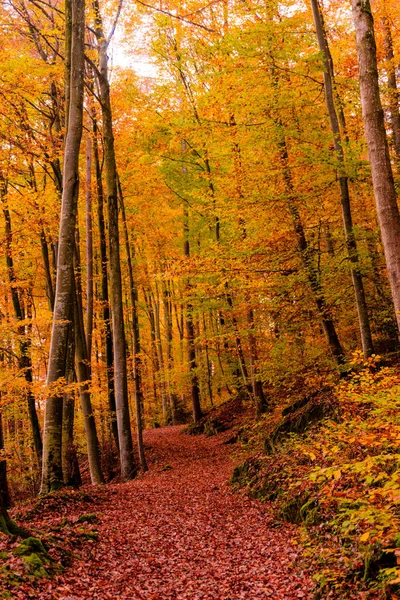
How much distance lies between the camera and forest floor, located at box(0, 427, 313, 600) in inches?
214

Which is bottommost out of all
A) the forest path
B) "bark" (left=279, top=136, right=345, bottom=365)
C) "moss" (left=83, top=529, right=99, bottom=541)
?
the forest path

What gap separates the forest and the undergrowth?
44 millimetres

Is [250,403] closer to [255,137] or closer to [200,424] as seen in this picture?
→ [200,424]

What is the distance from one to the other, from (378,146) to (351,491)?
4.65 m

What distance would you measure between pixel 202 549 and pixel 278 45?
1076 cm

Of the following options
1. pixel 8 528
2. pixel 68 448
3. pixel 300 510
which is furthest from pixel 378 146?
pixel 68 448

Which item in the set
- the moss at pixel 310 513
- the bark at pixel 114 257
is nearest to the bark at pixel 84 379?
the bark at pixel 114 257

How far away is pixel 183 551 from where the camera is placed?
7.29 metres

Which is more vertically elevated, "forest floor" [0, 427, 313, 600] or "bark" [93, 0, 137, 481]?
"bark" [93, 0, 137, 481]

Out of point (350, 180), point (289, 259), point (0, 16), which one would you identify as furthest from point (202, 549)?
point (0, 16)

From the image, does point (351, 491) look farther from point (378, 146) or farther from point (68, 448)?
point (68, 448)

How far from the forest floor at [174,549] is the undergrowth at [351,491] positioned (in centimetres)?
39

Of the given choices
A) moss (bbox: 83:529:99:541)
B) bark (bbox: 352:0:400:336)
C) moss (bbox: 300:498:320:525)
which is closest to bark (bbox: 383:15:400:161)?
bark (bbox: 352:0:400:336)

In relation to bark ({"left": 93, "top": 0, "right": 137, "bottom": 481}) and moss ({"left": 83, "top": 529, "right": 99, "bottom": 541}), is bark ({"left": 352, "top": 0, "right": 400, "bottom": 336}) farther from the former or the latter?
bark ({"left": 93, "top": 0, "right": 137, "bottom": 481})
